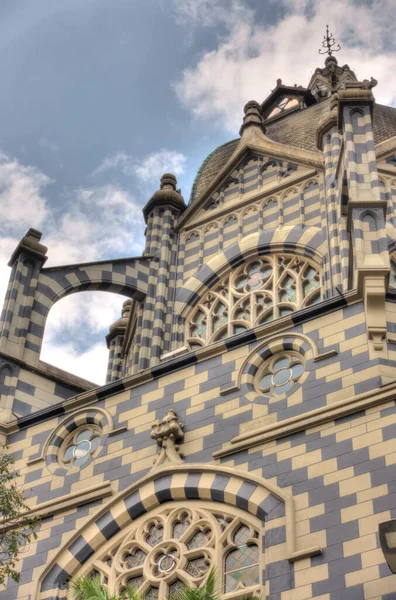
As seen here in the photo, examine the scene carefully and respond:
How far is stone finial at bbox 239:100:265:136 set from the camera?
31906 mm

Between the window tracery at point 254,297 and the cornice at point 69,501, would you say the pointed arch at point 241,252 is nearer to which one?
the window tracery at point 254,297

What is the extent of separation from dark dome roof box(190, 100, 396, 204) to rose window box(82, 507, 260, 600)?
41.4 feet

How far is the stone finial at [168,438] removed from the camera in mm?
20375

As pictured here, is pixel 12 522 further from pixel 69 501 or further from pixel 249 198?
pixel 249 198

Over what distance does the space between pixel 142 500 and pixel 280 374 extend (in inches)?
119

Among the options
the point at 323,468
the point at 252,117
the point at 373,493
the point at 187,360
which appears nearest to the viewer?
the point at 373,493

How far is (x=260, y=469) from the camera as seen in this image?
759 inches

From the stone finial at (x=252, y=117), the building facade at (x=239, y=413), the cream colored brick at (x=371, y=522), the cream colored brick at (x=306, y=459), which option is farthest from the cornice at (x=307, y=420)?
the stone finial at (x=252, y=117)

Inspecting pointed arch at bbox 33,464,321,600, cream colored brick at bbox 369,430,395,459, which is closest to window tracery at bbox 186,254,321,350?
pointed arch at bbox 33,464,321,600

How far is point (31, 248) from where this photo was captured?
1069 inches

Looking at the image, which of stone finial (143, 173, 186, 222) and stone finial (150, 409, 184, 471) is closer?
stone finial (150, 409, 184, 471)

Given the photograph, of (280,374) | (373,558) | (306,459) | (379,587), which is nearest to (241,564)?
(306,459)

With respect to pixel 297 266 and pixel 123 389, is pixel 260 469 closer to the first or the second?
pixel 123 389

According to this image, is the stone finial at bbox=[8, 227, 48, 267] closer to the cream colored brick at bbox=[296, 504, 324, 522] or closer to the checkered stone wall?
the checkered stone wall
